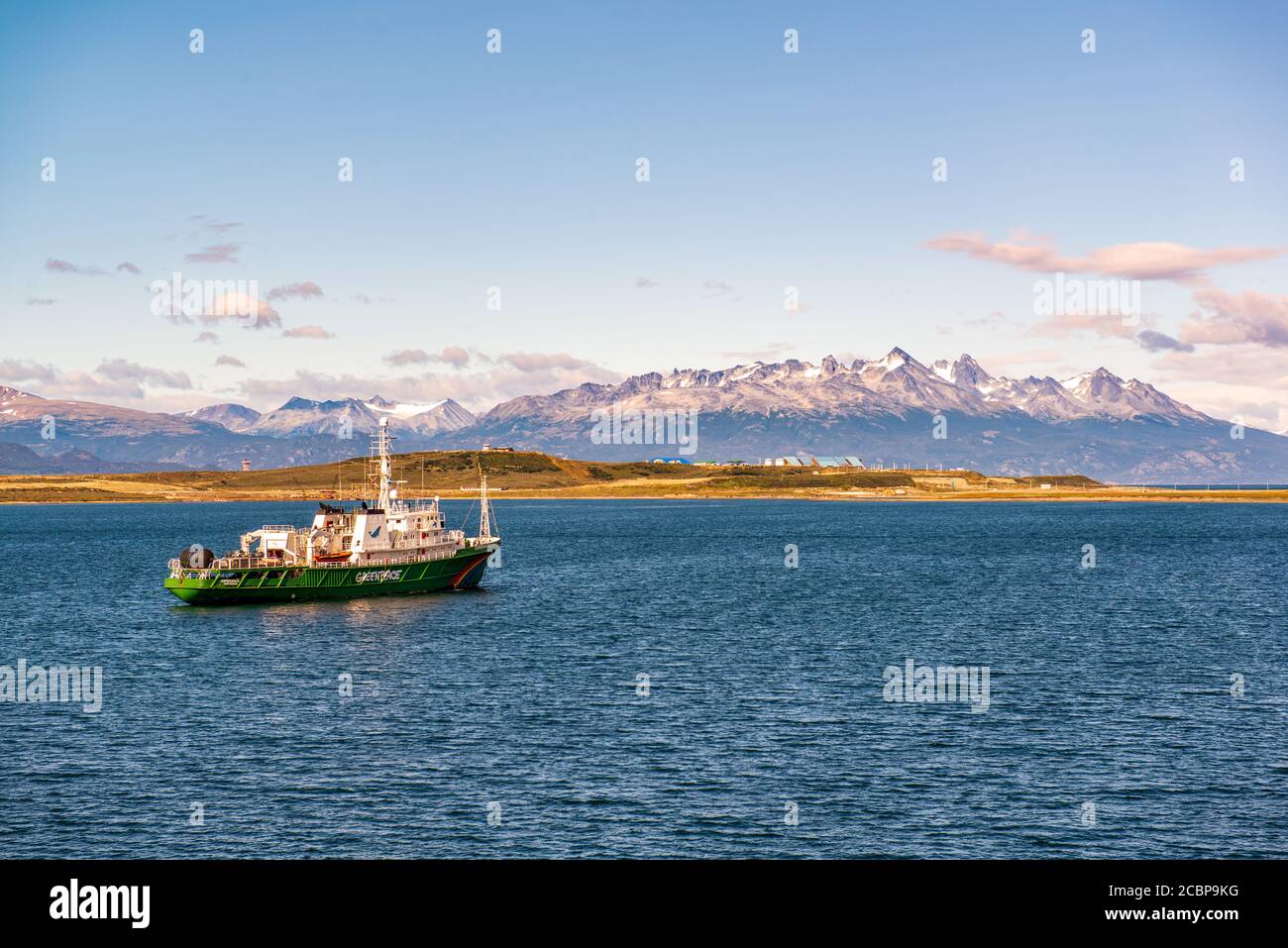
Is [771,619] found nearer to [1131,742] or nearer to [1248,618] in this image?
[1248,618]

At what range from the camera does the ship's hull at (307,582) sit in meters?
110

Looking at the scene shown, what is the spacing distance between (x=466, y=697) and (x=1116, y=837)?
121ft

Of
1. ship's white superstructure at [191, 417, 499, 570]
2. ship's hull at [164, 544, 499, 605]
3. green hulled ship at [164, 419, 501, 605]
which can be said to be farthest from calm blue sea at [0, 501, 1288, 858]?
ship's white superstructure at [191, 417, 499, 570]

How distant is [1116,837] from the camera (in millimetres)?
39344

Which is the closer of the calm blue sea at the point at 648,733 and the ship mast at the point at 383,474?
the calm blue sea at the point at 648,733

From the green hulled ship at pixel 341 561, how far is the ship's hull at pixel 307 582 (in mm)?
96

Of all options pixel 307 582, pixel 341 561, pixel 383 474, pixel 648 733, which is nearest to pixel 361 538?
pixel 341 561

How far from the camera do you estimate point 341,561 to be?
376 feet

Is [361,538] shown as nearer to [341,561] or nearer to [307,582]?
[341,561]

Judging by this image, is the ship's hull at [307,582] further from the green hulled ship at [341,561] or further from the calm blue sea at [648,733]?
the calm blue sea at [648,733]

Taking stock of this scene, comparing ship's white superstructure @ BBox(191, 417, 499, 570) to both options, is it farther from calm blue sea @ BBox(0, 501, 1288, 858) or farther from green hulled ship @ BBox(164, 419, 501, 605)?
calm blue sea @ BBox(0, 501, 1288, 858)

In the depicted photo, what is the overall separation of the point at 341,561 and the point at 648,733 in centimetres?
6688

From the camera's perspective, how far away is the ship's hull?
361 feet

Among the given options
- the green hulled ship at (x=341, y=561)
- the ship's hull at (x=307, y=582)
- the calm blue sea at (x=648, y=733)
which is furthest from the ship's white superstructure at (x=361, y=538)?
the calm blue sea at (x=648, y=733)
